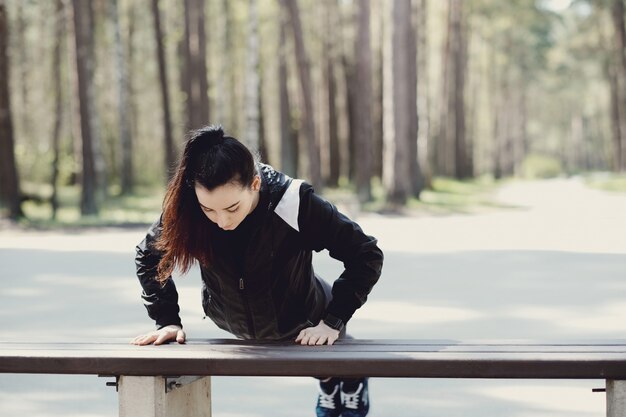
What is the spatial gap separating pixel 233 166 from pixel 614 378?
1.61 metres

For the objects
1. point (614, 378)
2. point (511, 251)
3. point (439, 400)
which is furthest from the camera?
point (511, 251)

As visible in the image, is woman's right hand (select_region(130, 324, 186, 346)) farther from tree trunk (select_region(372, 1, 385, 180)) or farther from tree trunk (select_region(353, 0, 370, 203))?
tree trunk (select_region(372, 1, 385, 180))

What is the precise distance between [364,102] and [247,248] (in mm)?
20191

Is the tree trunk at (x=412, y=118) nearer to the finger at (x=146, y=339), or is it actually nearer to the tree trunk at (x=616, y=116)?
the tree trunk at (x=616, y=116)

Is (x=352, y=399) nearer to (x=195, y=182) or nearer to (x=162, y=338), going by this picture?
(x=162, y=338)

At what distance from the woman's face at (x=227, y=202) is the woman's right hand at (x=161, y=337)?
1.85 feet

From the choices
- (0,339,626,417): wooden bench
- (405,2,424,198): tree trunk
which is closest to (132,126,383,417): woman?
(0,339,626,417): wooden bench

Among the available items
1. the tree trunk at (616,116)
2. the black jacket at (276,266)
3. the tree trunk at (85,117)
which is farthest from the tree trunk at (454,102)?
the black jacket at (276,266)

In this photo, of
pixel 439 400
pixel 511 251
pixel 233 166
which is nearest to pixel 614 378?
pixel 233 166

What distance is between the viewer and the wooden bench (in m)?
3.25

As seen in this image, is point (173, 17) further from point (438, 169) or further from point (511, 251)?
point (511, 251)

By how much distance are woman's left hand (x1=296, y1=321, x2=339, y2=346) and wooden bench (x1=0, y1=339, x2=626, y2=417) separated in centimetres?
5

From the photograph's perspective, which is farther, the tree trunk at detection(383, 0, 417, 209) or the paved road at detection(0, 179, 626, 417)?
the tree trunk at detection(383, 0, 417, 209)

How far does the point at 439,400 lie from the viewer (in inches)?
220
